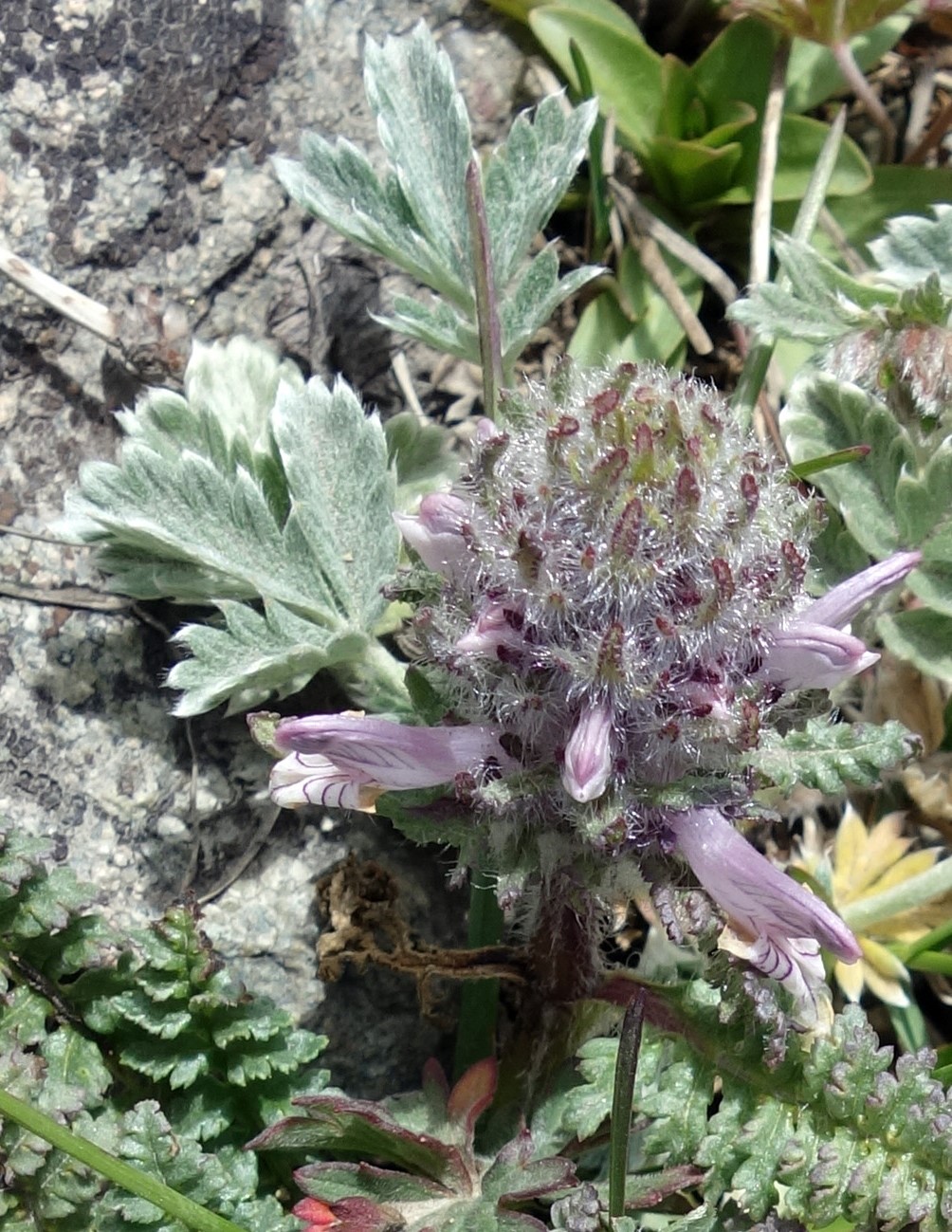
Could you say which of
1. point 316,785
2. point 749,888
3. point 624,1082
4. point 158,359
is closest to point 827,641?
point 749,888

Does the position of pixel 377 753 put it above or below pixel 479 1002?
above

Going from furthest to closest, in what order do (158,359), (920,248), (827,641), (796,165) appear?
(796,165)
(920,248)
(158,359)
(827,641)

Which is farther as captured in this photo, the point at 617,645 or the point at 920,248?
the point at 920,248

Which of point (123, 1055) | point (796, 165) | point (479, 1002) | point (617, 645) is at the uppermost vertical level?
point (617, 645)

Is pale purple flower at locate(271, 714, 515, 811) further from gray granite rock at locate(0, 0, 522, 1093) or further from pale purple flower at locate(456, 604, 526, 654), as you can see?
gray granite rock at locate(0, 0, 522, 1093)

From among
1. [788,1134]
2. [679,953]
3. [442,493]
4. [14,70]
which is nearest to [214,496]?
[442,493]

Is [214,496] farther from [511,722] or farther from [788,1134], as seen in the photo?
[788,1134]

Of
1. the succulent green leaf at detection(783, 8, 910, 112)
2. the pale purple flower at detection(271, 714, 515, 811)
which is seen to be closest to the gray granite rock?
the pale purple flower at detection(271, 714, 515, 811)

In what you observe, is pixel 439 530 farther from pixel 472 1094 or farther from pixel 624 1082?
pixel 472 1094
